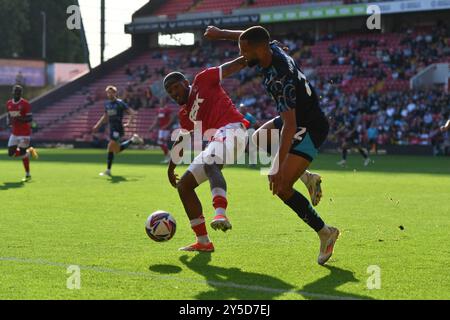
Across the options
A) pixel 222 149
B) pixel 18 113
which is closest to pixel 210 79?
pixel 222 149

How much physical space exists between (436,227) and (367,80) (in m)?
30.6

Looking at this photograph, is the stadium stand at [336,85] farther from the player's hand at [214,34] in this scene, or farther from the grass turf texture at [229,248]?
the player's hand at [214,34]

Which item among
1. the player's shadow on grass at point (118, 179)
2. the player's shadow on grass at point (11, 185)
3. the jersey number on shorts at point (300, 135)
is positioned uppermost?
the jersey number on shorts at point (300, 135)

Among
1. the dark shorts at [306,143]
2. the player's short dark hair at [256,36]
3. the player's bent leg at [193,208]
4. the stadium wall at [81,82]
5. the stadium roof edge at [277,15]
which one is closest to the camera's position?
the player's short dark hair at [256,36]

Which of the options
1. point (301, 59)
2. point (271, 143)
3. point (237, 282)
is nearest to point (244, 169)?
point (271, 143)

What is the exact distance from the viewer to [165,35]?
52.2m

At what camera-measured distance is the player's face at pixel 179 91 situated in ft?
26.0

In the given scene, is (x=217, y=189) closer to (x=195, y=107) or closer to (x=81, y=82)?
(x=195, y=107)

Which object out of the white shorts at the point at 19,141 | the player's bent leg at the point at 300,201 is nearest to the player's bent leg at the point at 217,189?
the player's bent leg at the point at 300,201

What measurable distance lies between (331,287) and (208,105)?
2.77m

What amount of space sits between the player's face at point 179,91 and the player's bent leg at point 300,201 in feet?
5.06

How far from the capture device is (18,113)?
18.6 meters

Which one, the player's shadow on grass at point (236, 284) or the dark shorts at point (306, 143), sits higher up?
the dark shorts at point (306, 143)

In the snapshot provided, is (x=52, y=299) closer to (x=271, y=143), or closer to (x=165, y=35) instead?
(x=271, y=143)
